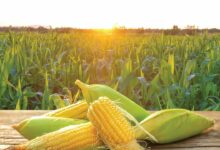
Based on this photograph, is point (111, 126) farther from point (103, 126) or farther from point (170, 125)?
point (170, 125)

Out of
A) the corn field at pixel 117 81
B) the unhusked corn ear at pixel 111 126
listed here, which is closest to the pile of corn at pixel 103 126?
the unhusked corn ear at pixel 111 126

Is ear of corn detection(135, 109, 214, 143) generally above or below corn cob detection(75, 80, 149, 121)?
below

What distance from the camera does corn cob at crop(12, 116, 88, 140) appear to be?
114 centimetres

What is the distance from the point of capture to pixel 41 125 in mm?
1146

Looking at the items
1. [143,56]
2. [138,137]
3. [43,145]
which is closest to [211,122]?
[138,137]

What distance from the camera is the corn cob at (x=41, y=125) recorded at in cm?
114

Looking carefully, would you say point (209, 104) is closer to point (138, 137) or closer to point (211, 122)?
point (211, 122)

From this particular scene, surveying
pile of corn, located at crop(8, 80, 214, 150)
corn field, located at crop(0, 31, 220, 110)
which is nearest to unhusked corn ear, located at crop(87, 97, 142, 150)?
pile of corn, located at crop(8, 80, 214, 150)

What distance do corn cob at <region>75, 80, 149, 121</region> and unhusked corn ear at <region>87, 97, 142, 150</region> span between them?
0.17 metres

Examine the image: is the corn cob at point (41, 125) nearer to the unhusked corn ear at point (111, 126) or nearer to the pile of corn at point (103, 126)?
the pile of corn at point (103, 126)

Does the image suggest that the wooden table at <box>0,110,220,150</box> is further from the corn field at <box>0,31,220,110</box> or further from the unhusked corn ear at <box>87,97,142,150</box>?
the corn field at <box>0,31,220,110</box>

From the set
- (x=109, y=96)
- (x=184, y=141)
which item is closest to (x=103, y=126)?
(x=109, y=96)

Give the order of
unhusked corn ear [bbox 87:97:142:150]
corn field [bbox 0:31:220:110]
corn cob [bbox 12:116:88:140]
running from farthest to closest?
corn field [bbox 0:31:220:110] < corn cob [bbox 12:116:88:140] < unhusked corn ear [bbox 87:97:142:150]

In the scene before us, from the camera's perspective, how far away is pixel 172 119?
1.18m
